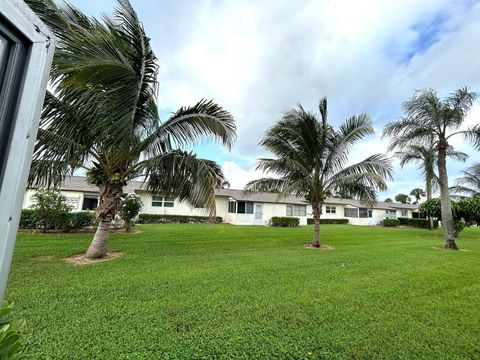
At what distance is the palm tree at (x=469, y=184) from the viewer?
25.9 meters

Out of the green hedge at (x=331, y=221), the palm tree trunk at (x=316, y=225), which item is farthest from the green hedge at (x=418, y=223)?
the palm tree trunk at (x=316, y=225)

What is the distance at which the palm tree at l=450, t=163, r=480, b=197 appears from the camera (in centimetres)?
2591

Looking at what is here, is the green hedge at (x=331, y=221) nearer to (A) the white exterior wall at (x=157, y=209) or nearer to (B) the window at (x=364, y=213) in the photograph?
(B) the window at (x=364, y=213)

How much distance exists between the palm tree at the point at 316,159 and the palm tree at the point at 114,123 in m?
4.80

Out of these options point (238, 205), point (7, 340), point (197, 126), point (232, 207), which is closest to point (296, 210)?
point (238, 205)

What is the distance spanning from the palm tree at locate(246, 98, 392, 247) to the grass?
4.65 m

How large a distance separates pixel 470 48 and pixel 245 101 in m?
10.6

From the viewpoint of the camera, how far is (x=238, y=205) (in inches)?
→ 1105

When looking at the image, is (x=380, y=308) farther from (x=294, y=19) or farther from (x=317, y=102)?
(x=317, y=102)

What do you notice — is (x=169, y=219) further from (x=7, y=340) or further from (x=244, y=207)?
(x=7, y=340)

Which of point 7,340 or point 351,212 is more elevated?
point 351,212

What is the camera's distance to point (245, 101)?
15.8m

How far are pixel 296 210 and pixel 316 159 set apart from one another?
2003 centimetres

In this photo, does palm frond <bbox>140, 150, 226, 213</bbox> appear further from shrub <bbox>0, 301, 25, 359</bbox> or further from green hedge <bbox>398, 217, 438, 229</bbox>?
green hedge <bbox>398, 217, 438, 229</bbox>
